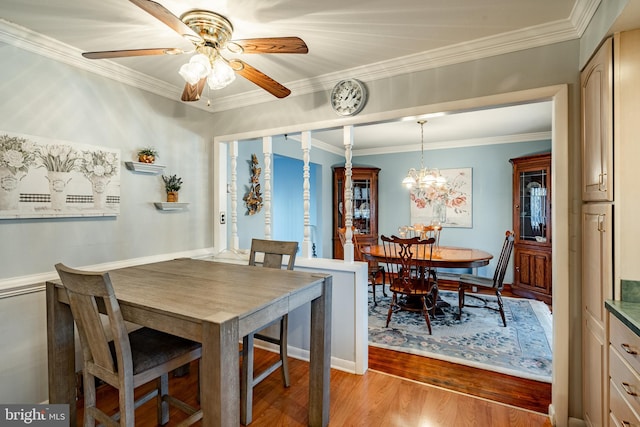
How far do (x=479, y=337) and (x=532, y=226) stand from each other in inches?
94.5

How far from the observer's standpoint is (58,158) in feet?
6.82

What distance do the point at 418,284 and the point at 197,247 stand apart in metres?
2.30

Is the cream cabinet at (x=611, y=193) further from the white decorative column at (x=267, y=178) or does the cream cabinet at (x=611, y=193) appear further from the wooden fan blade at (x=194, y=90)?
the white decorative column at (x=267, y=178)

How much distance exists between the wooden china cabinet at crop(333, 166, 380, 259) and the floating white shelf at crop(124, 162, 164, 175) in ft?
11.8

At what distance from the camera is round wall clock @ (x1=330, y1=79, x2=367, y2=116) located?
95.1 inches

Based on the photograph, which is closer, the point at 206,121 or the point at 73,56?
the point at 73,56

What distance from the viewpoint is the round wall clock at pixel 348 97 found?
7.93 feet

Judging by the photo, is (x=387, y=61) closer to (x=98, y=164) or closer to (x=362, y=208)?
(x=98, y=164)

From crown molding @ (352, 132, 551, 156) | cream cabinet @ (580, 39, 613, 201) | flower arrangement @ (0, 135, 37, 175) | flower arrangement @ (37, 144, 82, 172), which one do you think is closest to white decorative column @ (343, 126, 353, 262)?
cream cabinet @ (580, 39, 613, 201)

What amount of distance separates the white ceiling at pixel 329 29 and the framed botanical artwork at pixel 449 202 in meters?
3.28

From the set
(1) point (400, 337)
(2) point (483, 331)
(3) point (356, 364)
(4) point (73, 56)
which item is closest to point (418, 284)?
(1) point (400, 337)

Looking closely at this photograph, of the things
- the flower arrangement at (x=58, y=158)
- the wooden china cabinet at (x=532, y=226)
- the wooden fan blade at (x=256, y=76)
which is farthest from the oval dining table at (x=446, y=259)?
the flower arrangement at (x=58, y=158)

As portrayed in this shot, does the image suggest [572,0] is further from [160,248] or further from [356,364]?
[160,248]

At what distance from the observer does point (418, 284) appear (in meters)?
3.33
